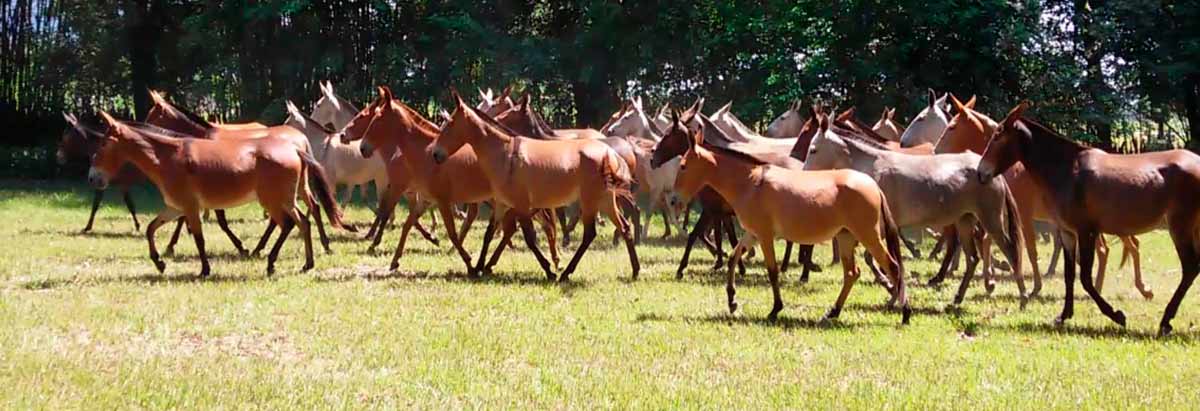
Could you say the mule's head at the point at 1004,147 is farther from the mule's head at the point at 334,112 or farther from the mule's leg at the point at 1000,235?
the mule's head at the point at 334,112

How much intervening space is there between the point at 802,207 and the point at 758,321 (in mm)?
944

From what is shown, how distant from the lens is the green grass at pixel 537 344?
21.4 feet

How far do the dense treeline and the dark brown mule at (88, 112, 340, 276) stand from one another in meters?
13.4

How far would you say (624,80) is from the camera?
84.0 feet

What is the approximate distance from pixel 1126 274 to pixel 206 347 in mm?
10557

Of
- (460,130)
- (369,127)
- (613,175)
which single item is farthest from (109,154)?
(613,175)

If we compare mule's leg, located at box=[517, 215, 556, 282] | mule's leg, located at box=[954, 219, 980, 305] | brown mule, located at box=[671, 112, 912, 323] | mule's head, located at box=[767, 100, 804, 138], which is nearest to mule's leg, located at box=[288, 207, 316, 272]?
mule's leg, located at box=[517, 215, 556, 282]

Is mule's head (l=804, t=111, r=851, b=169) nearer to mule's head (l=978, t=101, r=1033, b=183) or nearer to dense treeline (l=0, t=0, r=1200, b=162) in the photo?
mule's head (l=978, t=101, r=1033, b=183)

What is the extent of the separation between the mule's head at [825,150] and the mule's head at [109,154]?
6483 mm

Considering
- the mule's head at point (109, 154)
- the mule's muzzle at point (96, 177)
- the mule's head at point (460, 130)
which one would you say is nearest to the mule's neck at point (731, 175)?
the mule's head at point (460, 130)

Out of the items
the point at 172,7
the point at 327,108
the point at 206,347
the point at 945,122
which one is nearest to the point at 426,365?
the point at 206,347

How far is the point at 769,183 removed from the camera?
9.20 m

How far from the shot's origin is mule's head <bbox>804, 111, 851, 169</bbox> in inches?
447

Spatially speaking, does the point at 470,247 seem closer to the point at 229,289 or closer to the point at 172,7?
the point at 229,289
